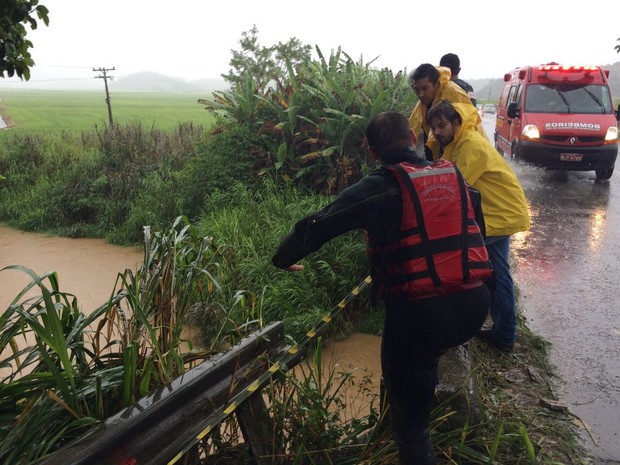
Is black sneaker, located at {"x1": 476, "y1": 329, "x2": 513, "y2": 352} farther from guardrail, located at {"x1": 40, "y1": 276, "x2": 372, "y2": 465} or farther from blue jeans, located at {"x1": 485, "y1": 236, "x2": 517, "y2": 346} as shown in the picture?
guardrail, located at {"x1": 40, "y1": 276, "x2": 372, "y2": 465}

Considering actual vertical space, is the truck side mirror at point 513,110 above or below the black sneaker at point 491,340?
above

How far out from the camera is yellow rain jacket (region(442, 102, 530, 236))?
3.51 metres

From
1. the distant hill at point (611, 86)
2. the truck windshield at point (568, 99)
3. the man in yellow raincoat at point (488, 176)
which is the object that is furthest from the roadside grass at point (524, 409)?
the distant hill at point (611, 86)

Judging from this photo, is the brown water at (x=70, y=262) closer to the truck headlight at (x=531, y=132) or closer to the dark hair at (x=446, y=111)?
the dark hair at (x=446, y=111)

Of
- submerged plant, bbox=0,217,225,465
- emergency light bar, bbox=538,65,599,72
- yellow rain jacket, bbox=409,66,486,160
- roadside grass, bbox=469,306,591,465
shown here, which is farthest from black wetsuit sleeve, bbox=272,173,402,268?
emergency light bar, bbox=538,65,599,72

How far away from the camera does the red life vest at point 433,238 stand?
2.18 meters

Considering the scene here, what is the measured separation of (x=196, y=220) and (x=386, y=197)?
21.3 ft

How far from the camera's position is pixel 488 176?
3562 mm

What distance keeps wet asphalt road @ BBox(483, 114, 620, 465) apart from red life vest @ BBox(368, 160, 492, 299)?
154cm

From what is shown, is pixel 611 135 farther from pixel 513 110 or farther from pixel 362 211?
pixel 362 211

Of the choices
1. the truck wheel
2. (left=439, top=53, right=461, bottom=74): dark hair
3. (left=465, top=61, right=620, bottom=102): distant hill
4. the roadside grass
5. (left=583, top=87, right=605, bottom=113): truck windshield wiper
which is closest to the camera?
the roadside grass

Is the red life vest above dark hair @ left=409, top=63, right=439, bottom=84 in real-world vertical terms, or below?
below

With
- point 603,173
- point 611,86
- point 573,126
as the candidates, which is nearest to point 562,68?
point 573,126

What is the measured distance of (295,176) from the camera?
766 centimetres
